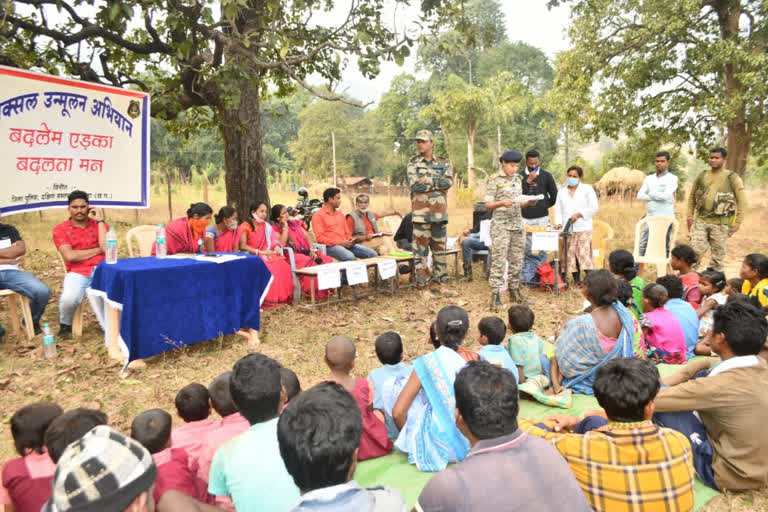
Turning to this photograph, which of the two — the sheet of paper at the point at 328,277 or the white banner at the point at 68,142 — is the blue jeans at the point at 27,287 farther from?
the sheet of paper at the point at 328,277

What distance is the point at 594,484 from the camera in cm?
206

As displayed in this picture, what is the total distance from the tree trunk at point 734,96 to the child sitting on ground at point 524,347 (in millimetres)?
9422

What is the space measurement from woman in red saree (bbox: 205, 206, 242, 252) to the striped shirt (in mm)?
4964

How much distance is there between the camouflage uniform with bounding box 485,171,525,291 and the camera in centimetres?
633

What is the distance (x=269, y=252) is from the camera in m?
6.50

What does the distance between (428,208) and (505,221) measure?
3.72 feet

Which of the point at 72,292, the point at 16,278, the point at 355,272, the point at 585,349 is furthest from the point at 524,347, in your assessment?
the point at 16,278

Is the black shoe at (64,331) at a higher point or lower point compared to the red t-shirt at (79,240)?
lower

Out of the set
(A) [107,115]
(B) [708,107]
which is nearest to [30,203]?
(A) [107,115]

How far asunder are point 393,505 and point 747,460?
203 centimetres

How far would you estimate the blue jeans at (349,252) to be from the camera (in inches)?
289

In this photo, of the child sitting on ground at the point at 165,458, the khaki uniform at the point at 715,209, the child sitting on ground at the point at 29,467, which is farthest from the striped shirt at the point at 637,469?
the khaki uniform at the point at 715,209

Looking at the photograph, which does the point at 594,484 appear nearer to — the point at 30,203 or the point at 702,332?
the point at 702,332

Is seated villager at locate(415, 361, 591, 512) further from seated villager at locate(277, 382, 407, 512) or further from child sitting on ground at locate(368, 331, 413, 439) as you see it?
child sitting on ground at locate(368, 331, 413, 439)
